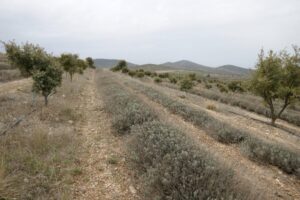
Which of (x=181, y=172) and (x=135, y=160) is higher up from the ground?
(x=181, y=172)

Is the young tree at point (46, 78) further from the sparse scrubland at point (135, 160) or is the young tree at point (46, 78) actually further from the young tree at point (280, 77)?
the young tree at point (280, 77)

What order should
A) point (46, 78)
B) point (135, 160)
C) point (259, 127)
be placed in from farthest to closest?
point (259, 127) → point (46, 78) → point (135, 160)

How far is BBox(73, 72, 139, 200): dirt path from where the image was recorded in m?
5.20

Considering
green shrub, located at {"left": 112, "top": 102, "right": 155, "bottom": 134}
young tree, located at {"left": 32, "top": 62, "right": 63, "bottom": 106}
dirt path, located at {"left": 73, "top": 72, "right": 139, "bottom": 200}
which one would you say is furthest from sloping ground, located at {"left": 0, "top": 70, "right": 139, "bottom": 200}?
young tree, located at {"left": 32, "top": 62, "right": 63, "bottom": 106}

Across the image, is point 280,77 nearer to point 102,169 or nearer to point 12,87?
point 102,169

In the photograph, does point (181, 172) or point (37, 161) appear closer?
point (181, 172)

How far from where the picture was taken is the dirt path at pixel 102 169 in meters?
5.20

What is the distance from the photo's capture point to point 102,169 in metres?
6.34

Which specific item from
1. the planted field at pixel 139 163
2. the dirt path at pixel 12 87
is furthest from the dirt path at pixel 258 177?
the dirt path at pixel 12 87

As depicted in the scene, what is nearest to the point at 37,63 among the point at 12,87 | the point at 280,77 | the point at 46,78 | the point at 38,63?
the point at 38,63

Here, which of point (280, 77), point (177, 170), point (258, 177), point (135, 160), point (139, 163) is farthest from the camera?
point (280, 77)

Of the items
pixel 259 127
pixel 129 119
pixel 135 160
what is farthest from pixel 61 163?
pixel 259 127

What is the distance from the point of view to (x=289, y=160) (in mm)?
7230

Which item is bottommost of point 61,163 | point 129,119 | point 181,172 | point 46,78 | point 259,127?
point 259,127
